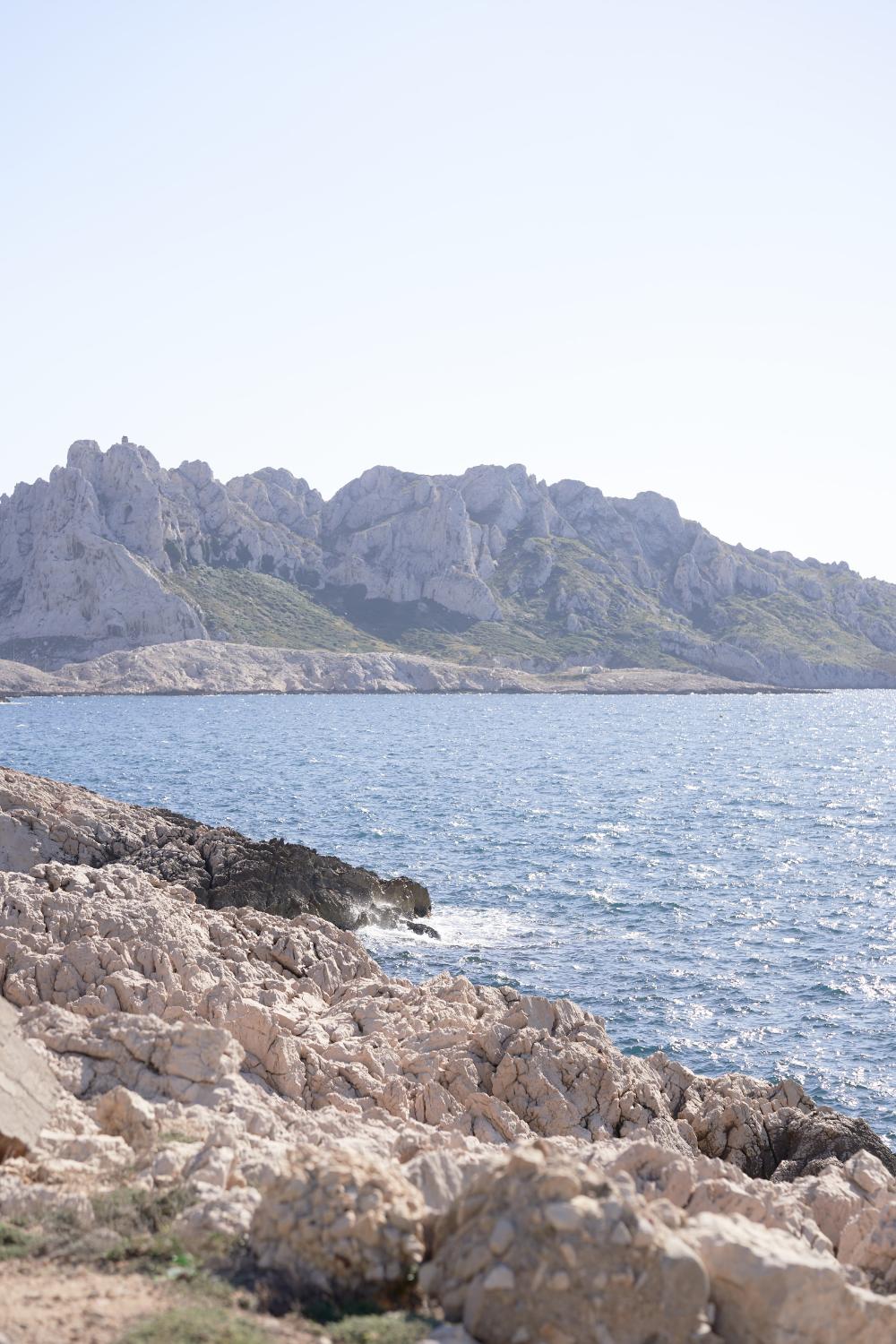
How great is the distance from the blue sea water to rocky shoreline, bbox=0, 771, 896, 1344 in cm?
758

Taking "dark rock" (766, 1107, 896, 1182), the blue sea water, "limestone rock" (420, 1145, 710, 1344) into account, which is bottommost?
the blue sea water

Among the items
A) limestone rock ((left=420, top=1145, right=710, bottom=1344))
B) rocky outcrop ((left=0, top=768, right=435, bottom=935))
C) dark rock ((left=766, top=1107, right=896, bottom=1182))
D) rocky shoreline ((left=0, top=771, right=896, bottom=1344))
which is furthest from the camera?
rocky outcrop ((left=0, top=768, right=435, bottom=935))

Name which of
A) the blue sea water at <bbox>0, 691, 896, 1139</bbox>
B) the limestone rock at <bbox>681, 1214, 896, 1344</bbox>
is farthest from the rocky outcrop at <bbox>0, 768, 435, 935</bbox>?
the limestone rock at <bbox>681, 1214, 896, 1344</bbox>

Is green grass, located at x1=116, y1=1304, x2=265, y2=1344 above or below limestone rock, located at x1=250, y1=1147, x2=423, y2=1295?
below

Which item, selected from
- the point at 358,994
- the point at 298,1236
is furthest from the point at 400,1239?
the point at 358,994

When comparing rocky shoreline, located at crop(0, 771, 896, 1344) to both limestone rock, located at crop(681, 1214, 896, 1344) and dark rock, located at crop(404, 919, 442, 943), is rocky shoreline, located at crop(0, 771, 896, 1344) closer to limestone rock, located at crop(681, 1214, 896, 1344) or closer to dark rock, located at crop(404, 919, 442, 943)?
limestone rock, located at crop(681, 1214, 896, 1344)

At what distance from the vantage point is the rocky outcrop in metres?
35.9

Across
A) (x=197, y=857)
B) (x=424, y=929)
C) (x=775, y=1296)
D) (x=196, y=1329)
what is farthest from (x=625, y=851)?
(x=196, y=1329)

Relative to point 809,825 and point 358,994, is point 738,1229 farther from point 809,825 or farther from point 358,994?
point 809,825

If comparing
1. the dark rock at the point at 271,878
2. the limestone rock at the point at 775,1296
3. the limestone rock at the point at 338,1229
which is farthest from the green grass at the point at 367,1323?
the dark rock at the point at 271,878

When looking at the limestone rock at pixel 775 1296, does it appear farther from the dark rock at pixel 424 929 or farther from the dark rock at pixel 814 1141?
the dark rock at pixel 424 929

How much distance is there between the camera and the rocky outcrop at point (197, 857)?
35.9 metres

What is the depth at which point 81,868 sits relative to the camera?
1045 inches

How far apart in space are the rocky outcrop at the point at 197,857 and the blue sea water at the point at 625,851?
2240mm
